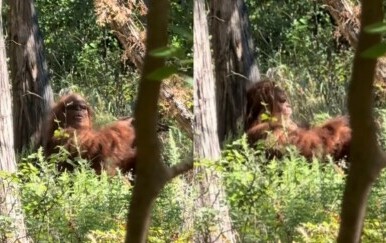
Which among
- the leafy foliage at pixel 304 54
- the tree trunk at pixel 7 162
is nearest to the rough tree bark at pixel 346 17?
the leafy foliage at pixel 304 54

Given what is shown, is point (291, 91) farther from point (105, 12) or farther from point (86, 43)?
point (86, 43)

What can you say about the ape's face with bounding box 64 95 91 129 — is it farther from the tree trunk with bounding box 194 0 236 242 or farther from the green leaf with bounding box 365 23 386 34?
the green leaf with bounding box 365 23 386 34

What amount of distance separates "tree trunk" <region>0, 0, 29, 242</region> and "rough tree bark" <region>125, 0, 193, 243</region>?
14.6 ft

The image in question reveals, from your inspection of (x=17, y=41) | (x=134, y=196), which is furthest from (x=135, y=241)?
(x=17, y=41)

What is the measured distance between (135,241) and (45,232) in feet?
14.6

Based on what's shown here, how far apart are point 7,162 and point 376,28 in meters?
5.08

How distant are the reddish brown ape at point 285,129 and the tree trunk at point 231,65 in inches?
5.0

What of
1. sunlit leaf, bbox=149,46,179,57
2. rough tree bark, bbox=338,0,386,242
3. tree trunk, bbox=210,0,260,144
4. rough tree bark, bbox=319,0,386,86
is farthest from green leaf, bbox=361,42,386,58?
rough tree bark, bbox=319,0,386,86

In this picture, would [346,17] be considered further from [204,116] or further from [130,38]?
[204,116]

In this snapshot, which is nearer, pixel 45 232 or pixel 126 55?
pixel 45 232

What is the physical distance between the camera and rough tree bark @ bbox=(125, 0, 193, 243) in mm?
961

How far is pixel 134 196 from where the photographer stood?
99 centimetres

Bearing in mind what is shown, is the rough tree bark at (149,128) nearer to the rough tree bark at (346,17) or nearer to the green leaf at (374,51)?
the green leaf at (374,51)

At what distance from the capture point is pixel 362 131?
3.10ft
